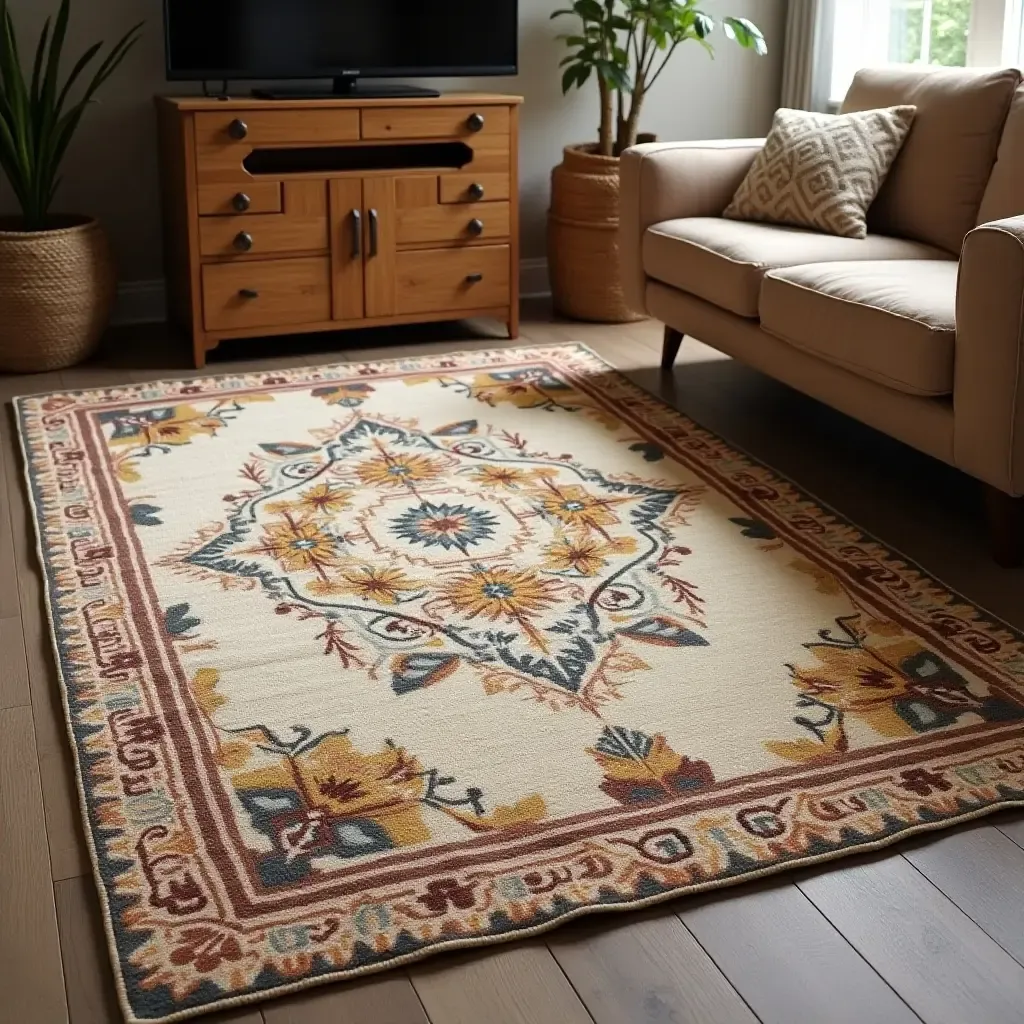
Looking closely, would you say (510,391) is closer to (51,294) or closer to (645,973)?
(51,294)

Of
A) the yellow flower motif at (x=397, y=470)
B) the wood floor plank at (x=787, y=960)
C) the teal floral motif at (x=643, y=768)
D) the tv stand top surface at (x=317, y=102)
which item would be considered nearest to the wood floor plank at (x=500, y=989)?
the wood floor plank at (x=787, y=960)

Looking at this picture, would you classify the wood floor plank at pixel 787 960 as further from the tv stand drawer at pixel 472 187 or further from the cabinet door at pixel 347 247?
the tv stand drawer at pixel 472 187

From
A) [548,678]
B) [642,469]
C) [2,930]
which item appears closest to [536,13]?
[642,469]

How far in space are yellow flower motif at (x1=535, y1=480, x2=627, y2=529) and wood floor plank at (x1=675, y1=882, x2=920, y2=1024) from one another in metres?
1.19

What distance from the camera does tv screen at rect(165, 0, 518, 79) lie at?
3.75 meters

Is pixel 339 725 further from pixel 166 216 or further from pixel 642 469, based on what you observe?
pixel 166 216

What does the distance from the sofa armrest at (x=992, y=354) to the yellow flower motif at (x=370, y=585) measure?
1.05 m

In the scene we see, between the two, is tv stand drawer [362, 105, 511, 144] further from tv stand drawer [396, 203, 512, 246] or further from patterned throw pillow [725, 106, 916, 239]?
patterned throw pillow [725, 106, 916, 239]

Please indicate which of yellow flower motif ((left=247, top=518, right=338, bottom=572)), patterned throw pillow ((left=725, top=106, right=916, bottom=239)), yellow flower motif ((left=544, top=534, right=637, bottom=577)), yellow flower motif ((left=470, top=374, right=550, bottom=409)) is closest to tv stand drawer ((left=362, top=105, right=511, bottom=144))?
yellow flower motif ((left=470, top=374, right=550, bottom=409))

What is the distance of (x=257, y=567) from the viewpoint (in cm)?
255

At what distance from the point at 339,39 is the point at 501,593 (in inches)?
84.8

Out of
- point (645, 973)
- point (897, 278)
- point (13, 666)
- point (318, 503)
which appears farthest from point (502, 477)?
point (645, 973)

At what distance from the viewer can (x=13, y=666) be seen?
219cm

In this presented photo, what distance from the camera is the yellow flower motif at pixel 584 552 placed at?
257cm
